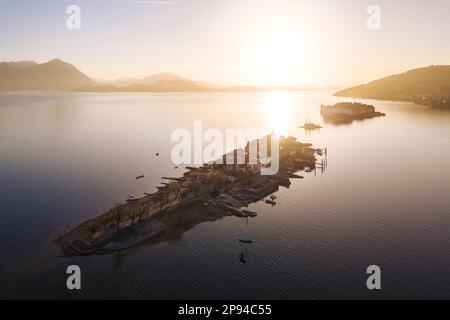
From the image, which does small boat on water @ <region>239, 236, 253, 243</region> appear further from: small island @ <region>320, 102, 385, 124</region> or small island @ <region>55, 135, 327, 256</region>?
small island @ <region>320, 102, 385, 124</region>

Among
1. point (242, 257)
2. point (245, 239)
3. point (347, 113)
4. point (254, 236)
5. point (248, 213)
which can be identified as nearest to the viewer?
point (242, 257)

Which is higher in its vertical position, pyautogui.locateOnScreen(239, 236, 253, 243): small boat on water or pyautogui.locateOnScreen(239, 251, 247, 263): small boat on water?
pyautogui.locateOnScreen(239, 236, 253, 243): small boat on water

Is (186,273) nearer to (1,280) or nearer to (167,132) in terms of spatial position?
(1,280)

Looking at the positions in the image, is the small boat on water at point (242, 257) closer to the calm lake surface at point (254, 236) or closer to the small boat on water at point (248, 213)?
the calm lake surface at point (254, 236)

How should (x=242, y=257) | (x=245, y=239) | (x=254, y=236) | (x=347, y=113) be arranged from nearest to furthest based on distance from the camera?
(x=242, y=257) < (x=245, y=239) < (x=254, y=236) < (x=347, y=113)

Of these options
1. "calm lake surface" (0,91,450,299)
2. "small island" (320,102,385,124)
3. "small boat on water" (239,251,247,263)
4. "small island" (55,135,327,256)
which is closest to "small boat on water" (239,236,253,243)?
"calm lake surface" (0,91,450,299)

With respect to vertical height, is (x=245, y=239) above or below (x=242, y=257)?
above

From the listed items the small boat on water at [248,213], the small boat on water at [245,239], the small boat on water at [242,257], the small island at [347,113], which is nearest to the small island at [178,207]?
the small boat on water at [248,213]

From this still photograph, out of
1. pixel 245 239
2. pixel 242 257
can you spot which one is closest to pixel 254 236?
pixel 245 239

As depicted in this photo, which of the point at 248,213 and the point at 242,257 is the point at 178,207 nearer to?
the point at 248,213
